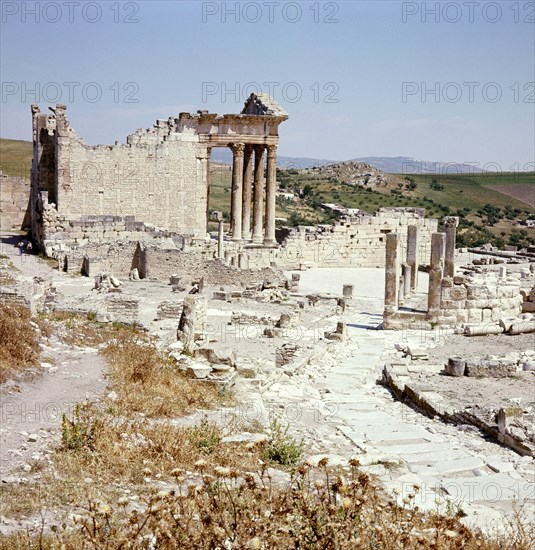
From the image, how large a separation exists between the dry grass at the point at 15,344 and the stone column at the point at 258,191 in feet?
69.4

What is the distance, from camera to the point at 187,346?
1323cm

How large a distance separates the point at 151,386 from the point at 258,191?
24.0 meters

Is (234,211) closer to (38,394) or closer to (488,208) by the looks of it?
(38,394)

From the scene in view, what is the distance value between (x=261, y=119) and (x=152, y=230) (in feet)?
23.1

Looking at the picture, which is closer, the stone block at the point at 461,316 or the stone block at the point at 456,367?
the stone block at the point at 456,367

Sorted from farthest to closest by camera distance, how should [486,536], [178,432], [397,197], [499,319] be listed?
[397,197] → [499,319] → [178,432] → [486,536]

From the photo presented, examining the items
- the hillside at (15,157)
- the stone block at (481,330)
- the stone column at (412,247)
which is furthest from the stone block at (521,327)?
the hillside at (15,157)

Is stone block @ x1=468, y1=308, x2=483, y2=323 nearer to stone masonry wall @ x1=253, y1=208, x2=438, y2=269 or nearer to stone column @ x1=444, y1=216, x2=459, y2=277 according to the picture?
stone column @ x1=444, y1=216, x2=459, y2=277

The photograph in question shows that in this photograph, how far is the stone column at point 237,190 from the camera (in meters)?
33.3

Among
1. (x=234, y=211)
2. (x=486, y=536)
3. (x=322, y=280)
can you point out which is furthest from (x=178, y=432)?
(x=234, y=211)

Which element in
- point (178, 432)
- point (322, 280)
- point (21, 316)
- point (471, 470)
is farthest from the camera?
point (322, 280)

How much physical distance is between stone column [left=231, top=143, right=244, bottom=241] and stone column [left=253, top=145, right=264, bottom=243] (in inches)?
26.5

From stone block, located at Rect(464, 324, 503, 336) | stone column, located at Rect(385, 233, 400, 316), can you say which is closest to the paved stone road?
stone block, located at Rect(464, 324, 503, 336)

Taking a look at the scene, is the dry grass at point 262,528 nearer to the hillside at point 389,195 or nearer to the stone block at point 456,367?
the stone block at point 456,367
